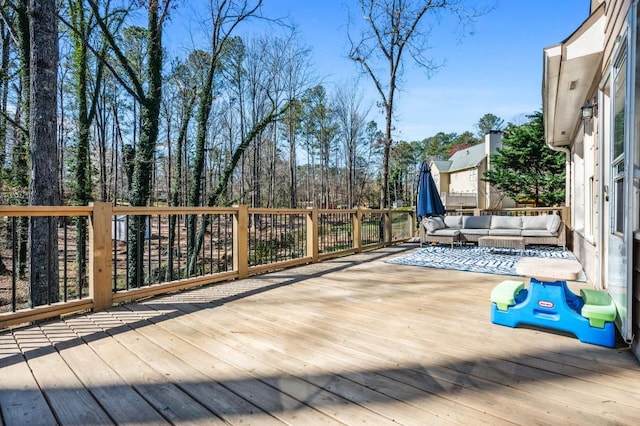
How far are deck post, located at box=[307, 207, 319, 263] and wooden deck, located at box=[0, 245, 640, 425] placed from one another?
233 centimetres

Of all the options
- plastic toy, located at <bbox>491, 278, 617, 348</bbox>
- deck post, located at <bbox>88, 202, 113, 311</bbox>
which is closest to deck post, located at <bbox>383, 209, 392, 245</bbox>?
plastic toy, located at <bbox>491, 278, 617, 348</bbox>

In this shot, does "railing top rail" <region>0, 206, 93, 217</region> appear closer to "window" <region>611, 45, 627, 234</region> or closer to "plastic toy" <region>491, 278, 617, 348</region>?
"plastic toy" <region>491, 278, 617, 348</region>

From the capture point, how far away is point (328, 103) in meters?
18.8

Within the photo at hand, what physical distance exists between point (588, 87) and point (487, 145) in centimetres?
1824

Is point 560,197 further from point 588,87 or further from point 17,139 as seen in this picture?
point 17,139

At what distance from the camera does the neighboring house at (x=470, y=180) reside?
67.8ft

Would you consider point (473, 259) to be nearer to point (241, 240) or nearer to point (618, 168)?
point (618, 168)

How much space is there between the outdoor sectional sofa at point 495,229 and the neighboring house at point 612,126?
247cm

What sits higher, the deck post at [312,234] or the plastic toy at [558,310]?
the deck post at [312,234]

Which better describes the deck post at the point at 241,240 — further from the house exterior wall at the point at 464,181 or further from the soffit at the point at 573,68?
the house exterior wall at the point at 464,181

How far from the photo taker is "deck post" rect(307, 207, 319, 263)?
530cm

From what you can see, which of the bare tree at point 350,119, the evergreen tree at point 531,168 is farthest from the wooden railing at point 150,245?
the bare tree at point 350,119

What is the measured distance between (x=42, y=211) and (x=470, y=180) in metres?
25.5

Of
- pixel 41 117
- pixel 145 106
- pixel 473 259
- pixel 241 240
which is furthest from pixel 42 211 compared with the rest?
pixel 145 106
